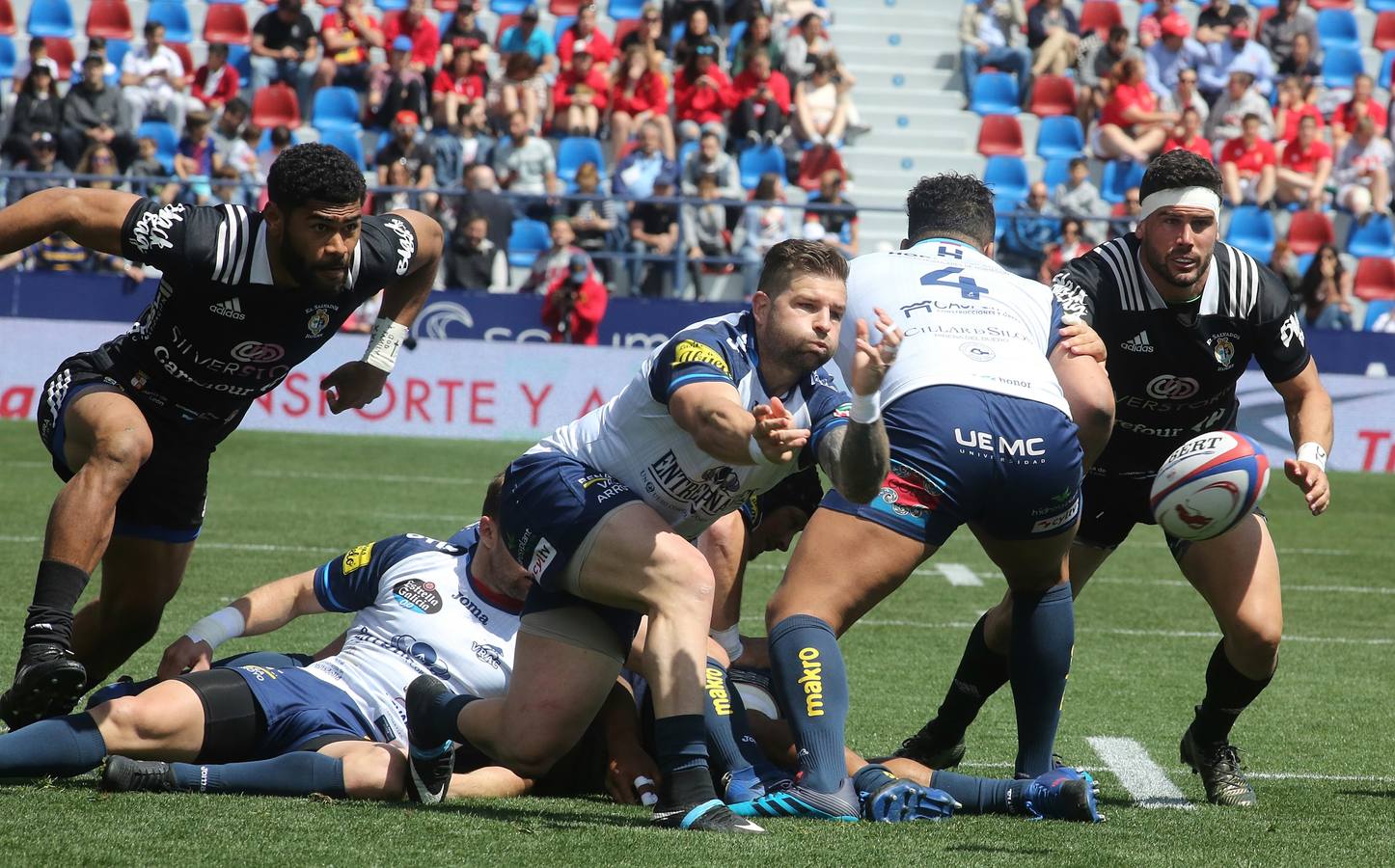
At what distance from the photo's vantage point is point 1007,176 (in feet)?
66.0

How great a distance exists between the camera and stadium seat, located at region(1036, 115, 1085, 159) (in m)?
20.6

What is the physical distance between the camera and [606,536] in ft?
14.4

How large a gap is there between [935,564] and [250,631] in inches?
246

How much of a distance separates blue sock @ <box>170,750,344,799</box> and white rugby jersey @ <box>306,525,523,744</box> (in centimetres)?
37

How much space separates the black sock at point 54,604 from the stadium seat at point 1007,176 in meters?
16.3

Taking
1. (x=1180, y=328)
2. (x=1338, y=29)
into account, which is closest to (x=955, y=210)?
(x=1180, y=328)

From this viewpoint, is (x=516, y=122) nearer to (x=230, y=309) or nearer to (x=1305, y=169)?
(x=1305, y=169)

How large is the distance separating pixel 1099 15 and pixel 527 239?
28.5 feet

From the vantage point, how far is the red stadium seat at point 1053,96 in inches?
827

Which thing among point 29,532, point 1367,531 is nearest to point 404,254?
point 29,532

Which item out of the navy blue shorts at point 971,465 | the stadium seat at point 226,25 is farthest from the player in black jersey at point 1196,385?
the stadium seat at point 226,25

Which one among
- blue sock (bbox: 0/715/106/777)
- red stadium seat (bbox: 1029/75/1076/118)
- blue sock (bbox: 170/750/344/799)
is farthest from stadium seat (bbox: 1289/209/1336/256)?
blue sock (bbox: 0/715/106/777)

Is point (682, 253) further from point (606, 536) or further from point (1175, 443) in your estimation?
point (606, 536)

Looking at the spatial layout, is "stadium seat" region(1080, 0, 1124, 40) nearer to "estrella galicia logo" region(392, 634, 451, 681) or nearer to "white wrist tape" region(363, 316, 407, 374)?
"white wrist tape" region(363, 316, 407, 374)
